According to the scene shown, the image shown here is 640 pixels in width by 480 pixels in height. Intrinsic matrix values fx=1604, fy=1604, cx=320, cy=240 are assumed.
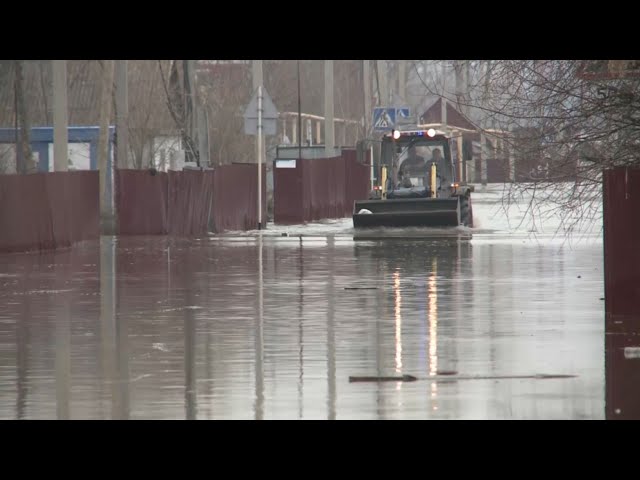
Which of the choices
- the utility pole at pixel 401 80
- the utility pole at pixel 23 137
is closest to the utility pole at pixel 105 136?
the utility pole at pixel 23 137

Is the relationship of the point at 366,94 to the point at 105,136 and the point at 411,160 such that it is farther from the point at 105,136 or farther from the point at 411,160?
the point at 105,136

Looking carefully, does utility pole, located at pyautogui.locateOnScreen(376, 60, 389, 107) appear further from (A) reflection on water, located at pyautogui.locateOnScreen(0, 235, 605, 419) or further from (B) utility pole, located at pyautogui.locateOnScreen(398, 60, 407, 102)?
(A) reflection on water, located at pyautogui.locateOnScreen(0, 235, 605, 419)

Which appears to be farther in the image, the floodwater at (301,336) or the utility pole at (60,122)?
the utility pole at (60,122)

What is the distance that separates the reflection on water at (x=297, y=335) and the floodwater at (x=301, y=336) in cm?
3

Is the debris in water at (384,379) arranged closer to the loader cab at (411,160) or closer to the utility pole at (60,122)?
the utility pole at (60,122)

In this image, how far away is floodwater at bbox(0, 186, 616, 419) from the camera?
1206 cm

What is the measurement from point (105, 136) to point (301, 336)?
26.5m

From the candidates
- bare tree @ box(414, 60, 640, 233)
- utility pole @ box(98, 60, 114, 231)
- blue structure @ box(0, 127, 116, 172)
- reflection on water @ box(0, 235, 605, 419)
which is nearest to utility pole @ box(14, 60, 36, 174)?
utility pole @ box(98, 60, 114, 231)

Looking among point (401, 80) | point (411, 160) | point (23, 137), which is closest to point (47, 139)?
point (23, 137)

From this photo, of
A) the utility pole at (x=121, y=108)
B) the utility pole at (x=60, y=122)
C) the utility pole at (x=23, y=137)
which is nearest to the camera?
the utility pole at (x=60, y=122)

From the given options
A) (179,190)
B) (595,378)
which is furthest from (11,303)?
(179,190)

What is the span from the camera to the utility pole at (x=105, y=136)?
40156 mm

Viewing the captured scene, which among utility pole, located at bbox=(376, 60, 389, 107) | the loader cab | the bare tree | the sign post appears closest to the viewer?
the bare tree

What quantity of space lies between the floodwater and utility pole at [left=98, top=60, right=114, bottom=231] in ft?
39.4
